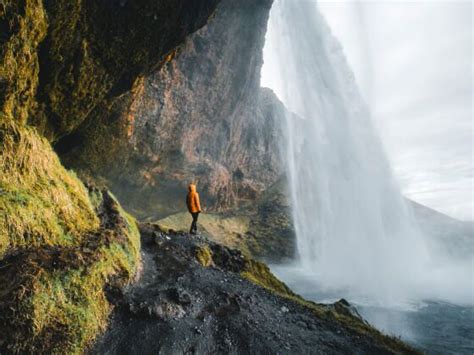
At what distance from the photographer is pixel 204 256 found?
9797 millimetres

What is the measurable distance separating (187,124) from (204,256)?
21.4 metres

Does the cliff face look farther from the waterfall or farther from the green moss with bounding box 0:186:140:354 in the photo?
the waterfall

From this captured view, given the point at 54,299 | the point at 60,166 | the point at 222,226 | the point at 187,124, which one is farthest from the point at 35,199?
the point at 222,226

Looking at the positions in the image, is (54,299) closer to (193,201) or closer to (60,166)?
(60,166)

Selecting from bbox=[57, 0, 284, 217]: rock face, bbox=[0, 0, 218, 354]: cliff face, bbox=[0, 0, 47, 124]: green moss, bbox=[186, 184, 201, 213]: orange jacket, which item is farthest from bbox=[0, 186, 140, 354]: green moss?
bbox=[57, 0, 284, 217]: rock face

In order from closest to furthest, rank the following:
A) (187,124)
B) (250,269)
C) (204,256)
Answer: 1. (204,256)
2. (250,269)
3. (187,124)

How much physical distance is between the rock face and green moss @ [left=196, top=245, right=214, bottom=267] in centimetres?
1257

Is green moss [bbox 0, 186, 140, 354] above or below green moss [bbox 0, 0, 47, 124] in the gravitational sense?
below

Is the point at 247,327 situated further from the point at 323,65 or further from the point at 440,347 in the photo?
the point at 323,65

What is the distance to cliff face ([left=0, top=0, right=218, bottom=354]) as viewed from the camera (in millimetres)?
3732

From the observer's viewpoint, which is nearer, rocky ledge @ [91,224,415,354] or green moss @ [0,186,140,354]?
green moss @ [0,186,140,354]

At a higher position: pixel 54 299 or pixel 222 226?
pixel 222 226

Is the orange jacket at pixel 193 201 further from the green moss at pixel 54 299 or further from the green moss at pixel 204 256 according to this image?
the green moss at pixel 54 299

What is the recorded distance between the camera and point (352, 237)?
29.8m
